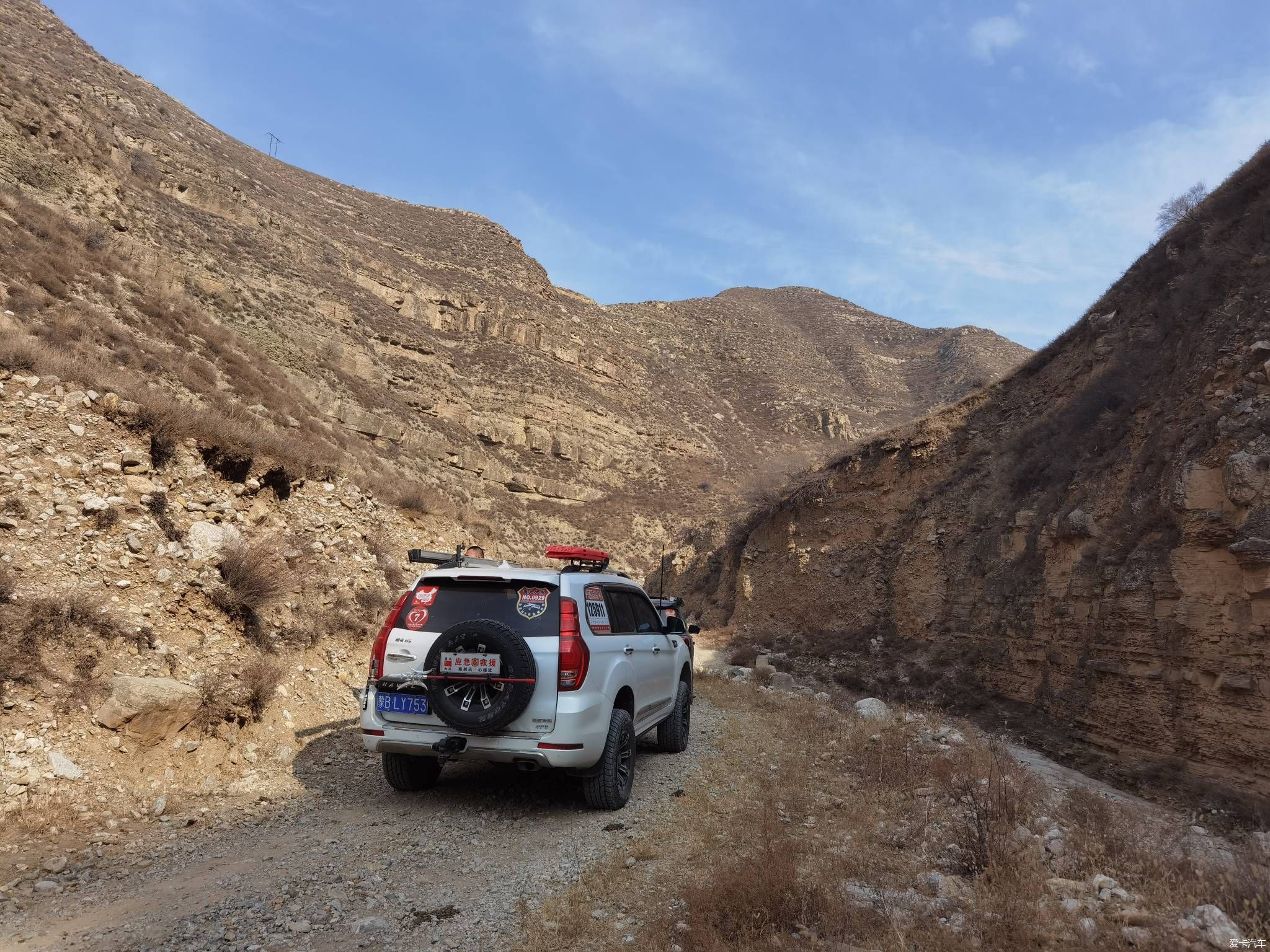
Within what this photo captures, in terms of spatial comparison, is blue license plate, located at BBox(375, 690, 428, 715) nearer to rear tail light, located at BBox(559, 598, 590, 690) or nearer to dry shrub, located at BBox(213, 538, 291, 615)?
rear tail light, located at BBox(559, 598, 590, 690)

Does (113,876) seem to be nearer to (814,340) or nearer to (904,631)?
(904,631)

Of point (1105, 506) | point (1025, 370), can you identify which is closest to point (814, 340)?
point (1025, 370)

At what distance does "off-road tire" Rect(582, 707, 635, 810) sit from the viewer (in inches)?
221

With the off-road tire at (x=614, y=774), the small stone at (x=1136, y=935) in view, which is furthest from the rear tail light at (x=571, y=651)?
the small stone at (x=1136, y=935)

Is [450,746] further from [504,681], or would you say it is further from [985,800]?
[985,800]

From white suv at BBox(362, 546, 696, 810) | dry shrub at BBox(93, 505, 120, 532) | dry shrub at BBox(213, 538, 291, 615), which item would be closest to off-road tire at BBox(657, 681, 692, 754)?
white suv at BBox(362, 546, 696, 810)

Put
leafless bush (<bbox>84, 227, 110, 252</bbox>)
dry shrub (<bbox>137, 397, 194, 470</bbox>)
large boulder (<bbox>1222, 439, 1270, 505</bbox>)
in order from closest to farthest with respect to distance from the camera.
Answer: dry shrub (<bbox>137, 397, 194, 470</bbox>) < large boulder (<bbox>1222, 439, 1270, 505</bbox>) < leafless bush (<bbox>84, 227, 110, 252</bbox>)

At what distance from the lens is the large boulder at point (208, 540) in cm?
731

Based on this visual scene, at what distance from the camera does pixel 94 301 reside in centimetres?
1360

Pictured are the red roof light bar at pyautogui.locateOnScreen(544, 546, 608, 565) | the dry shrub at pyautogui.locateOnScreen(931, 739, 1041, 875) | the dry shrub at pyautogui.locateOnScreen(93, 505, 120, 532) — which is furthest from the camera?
the red roof light bar at pyautogui.locateOnScreen(544, 546, 608, 565)

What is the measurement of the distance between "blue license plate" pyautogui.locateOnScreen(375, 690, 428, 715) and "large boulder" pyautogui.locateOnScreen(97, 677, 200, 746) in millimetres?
1731

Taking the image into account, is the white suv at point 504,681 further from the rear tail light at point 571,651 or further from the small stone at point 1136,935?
the small stone at point 1136,935

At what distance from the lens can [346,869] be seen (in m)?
4.29

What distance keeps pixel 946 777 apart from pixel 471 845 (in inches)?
175
